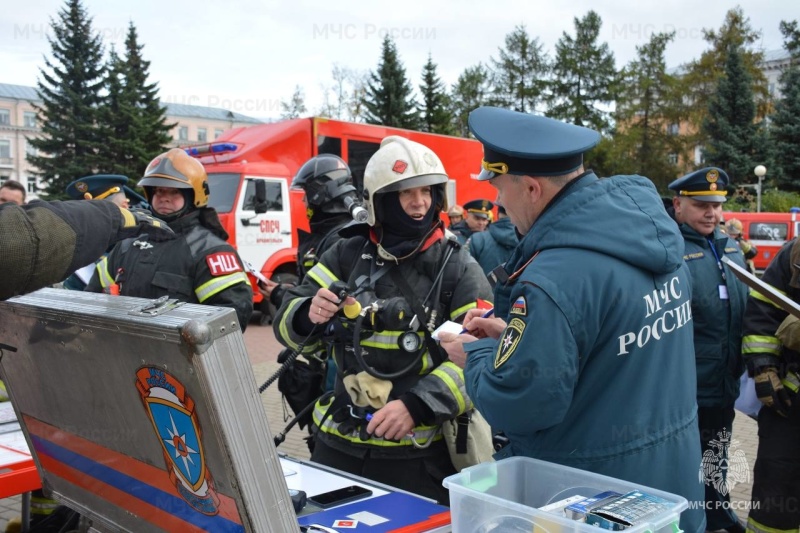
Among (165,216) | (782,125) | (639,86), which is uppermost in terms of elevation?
(639,86)

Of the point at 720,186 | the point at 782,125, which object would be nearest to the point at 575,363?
the point at 720,186

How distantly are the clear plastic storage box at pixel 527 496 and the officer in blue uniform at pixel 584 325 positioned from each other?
0.32ft

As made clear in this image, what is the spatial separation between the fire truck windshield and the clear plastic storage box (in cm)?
1052

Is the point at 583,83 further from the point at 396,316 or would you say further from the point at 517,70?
the point at 396,316

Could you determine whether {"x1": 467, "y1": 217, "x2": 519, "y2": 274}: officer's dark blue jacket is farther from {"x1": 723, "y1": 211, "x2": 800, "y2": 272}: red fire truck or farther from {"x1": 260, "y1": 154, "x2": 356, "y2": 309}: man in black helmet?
{"x1": 723, "y1": 211, "x2": 800, "y2": 272}: red fire truck

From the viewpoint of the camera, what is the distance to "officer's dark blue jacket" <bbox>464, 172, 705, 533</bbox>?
5.53ft

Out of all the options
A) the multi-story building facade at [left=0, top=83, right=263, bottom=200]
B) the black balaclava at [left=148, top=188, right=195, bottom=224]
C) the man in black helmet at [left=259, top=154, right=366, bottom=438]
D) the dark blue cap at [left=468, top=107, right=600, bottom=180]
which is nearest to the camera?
the dark blue cap at [left=468, top=107, right=600, bottom=180]

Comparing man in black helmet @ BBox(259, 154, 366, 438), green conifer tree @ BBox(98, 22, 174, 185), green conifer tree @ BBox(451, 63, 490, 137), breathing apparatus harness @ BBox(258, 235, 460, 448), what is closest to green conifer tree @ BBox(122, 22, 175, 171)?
green conifer tree @ BBox(98, 22, 174, 185)

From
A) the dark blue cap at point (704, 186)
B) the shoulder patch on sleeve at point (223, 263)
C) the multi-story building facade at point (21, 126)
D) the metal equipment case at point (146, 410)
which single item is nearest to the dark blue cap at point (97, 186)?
the shoulder patch on sleeve at point (223, 263)

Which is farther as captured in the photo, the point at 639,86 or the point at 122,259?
the point at 639,86

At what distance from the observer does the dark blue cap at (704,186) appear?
4.48 m

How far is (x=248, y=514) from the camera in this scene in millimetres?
1280

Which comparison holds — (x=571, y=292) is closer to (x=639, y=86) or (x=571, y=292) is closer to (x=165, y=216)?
(x=165, y=216)

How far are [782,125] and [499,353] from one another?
3737cm
